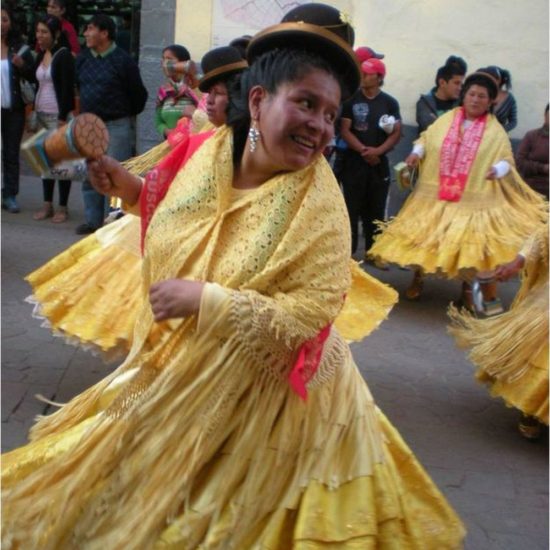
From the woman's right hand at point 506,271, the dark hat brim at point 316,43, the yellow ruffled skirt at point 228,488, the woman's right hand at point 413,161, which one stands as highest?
the dark hat brim at point 316,43

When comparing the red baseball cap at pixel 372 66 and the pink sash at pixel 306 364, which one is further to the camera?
the red baseball cap at pixel 372 66

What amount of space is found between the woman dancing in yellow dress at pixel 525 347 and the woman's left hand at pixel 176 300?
2.59m

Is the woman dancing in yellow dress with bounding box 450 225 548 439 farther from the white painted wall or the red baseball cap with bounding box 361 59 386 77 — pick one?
the white painted wall

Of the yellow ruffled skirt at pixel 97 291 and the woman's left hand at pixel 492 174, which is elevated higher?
the woman's left hand at pixel 492 174

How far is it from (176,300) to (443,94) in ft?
24.4

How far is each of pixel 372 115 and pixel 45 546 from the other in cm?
664

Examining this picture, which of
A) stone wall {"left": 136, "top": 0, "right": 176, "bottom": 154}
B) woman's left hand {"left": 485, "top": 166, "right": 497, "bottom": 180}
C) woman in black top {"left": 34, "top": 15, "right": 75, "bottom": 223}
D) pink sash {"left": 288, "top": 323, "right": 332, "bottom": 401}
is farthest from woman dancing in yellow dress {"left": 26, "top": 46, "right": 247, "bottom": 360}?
stone wall {"left": 136, "top": 0, "right": 176, "bottom": 154}

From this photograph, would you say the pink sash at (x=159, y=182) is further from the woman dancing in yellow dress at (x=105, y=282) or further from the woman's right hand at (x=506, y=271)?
the woman's right hand at (x=506, y=271)

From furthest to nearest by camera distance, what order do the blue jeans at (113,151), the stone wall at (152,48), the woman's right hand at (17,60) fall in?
the stone wall at (152,48)
the woman's right hand at (17,60)
the blue jeans at (113,151)

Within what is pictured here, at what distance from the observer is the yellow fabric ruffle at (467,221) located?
7.28 m

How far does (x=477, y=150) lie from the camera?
24.9 ft

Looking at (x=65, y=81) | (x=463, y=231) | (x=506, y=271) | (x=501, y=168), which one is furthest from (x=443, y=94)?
(x=506, y=271)

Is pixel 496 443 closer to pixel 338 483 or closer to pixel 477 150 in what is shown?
pixel 338 483

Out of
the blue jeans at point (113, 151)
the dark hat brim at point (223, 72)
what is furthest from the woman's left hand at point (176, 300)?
the blue jeans at point (113, 151)
